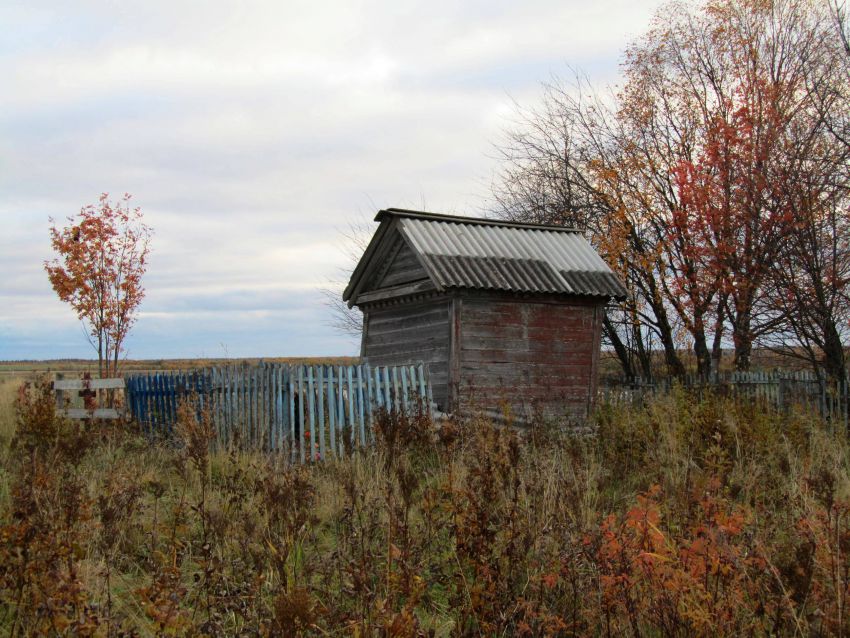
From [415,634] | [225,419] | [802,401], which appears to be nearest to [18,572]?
[415,634]

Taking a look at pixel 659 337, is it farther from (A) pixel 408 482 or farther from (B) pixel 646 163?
(A) pixel 408 482

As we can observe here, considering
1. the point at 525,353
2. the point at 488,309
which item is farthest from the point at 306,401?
the point at 525,353

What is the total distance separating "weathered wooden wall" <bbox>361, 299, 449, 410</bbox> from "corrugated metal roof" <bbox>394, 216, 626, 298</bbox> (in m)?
0.75

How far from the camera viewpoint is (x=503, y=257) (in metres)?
13.4

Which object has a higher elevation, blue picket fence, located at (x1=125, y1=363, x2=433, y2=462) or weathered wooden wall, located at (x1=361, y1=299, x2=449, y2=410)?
weathered wooden wall, located at (x1=361, y1=299, x2=449, y2=410)

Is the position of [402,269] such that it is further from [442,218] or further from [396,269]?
[442,218]

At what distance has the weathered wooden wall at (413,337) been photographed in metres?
12.7

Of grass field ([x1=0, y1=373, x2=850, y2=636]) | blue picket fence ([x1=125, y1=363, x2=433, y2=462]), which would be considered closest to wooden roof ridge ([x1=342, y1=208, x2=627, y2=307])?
blue picket fence ([x1=125, y1=363, x2=433, y2=462])

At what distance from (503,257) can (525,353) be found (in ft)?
5.59

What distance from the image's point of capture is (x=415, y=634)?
122 inches

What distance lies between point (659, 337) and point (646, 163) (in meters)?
4.84

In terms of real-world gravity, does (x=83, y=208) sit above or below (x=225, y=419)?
above

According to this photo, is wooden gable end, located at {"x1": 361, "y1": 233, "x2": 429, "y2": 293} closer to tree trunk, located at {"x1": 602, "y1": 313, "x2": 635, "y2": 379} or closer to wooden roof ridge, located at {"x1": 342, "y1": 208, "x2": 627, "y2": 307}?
wooden roof ridge, located at {"x1": 342, "y1": 208, "x2": 627, "y2": 307}

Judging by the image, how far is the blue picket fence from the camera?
10141mm
